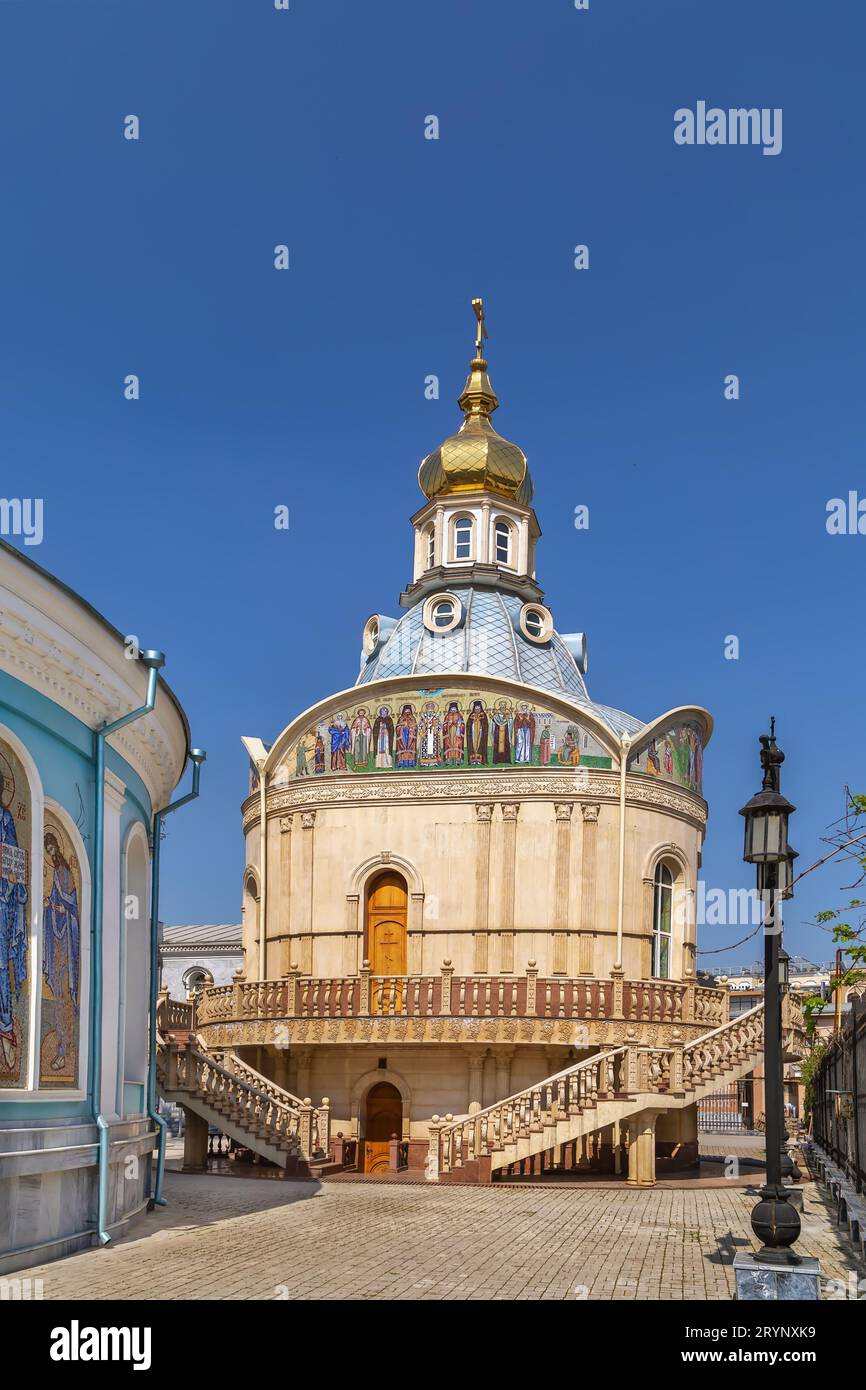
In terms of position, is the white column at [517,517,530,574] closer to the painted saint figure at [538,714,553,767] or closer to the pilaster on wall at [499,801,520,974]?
the painted saint figure at [538,714,553,767]

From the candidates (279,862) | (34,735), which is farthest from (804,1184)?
(34,735)

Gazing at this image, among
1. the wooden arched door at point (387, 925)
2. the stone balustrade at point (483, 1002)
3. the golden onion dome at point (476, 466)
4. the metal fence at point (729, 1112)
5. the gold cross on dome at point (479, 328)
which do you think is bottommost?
the metal fence at point (729, 1112)

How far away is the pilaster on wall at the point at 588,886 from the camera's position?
28.5 meters

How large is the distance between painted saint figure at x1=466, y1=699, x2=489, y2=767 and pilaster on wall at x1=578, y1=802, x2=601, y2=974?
7.86 feet

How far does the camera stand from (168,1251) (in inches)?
554

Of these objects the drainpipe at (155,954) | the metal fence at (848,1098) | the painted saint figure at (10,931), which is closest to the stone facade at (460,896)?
the metal fence at (848,1098)

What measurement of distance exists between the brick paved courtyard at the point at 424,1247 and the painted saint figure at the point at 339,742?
34.0ft

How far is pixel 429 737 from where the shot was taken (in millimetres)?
30062

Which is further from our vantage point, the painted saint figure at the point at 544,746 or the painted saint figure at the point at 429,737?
the painted saint figure at the point at 429,737

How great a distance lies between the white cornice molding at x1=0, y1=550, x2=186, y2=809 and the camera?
12453mm

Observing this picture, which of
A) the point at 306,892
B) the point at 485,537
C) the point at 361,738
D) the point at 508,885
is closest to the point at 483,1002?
the point at 508,885

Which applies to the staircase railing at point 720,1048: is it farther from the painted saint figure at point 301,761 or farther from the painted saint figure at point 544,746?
the painted saint figure at point 301,761

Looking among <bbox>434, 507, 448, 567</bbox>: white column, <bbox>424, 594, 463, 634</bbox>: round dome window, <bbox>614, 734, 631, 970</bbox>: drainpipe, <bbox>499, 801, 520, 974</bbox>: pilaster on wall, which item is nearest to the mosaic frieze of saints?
<bbox>499, 801, 520, 974</bbox>: pilaster on wall
